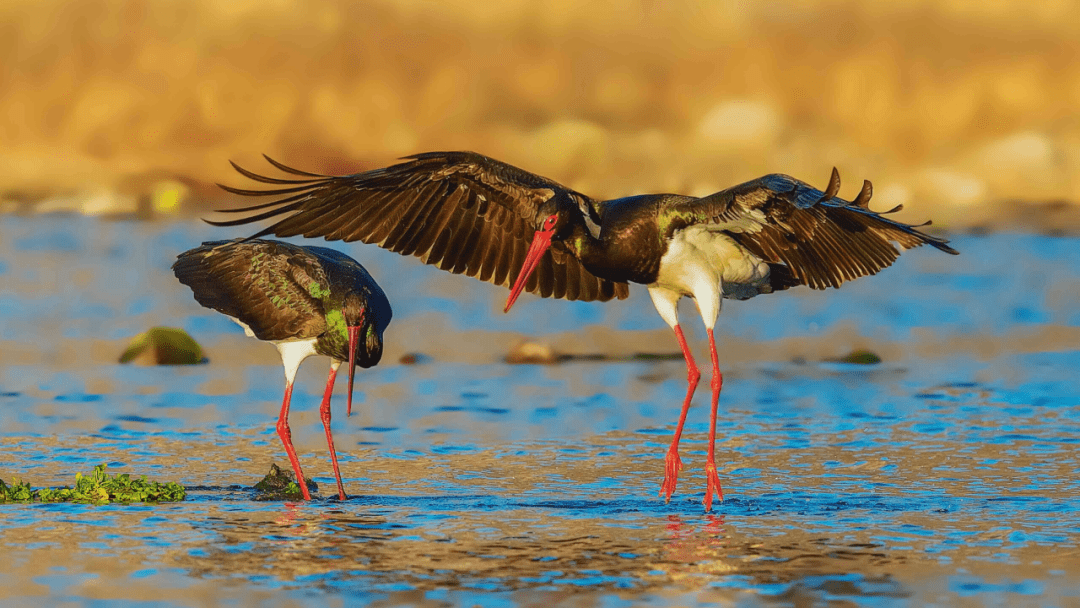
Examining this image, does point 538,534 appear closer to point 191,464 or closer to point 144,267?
point 191,464

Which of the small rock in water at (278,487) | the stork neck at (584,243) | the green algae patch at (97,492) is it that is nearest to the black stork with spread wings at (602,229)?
the stork neck at (584,243)

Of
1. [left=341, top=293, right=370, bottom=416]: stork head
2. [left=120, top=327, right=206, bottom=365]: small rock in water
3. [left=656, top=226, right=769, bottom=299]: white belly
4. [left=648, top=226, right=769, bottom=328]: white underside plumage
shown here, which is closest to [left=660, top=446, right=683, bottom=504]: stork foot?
[left=648, top=226, right=769, bottom=328]: white underside plumage

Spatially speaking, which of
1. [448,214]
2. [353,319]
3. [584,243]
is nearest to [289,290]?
[353,319]

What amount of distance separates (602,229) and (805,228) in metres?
1.31

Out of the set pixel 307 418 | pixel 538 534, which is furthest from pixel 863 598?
pixel 307 418

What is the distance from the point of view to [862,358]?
1623cm

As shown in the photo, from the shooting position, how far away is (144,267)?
2702cm

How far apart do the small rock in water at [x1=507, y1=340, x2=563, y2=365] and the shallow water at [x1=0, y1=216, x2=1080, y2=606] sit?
23 centimetres

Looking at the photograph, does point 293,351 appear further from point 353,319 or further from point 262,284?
point 353,319

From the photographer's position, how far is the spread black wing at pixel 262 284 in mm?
10039

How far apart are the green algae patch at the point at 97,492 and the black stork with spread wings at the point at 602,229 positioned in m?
1.73

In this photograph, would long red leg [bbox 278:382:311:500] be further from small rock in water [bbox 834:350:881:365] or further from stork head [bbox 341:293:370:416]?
small rock in water [bbox 834:350:881:365]

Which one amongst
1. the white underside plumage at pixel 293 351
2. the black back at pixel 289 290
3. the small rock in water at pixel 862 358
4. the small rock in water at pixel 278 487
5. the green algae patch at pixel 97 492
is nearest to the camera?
the green algae patch at pixel 97 492

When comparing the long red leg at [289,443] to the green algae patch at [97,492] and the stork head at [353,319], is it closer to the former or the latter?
the stork head at [353,319]
